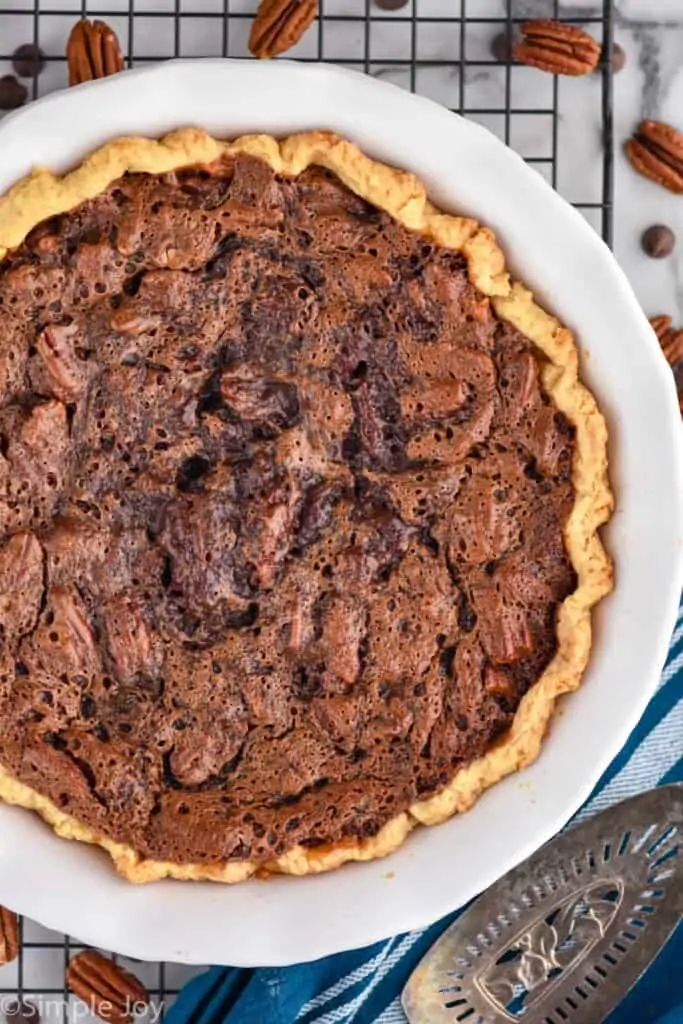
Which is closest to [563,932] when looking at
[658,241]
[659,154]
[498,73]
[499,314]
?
[499,314]

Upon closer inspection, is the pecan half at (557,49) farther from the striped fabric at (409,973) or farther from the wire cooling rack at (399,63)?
the striped fabric at (409,973)

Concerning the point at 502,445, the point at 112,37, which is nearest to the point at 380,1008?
the point at 502,445

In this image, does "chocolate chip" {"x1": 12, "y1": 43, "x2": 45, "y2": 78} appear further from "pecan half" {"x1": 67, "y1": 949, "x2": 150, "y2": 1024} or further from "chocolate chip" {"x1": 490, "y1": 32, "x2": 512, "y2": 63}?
"pecan half" {"x1": 67, "y1": 949, "x2": 150, "y2": 1024}

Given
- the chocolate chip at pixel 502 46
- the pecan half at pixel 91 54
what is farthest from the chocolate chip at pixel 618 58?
the pecan half at pixel 91 54

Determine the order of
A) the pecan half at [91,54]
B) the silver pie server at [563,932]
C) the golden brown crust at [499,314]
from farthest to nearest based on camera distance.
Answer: the silver pie server at [563,932] < the pecan half at [91,54] < the golden brown crust at [499,314]

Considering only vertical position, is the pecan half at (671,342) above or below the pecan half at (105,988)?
above
